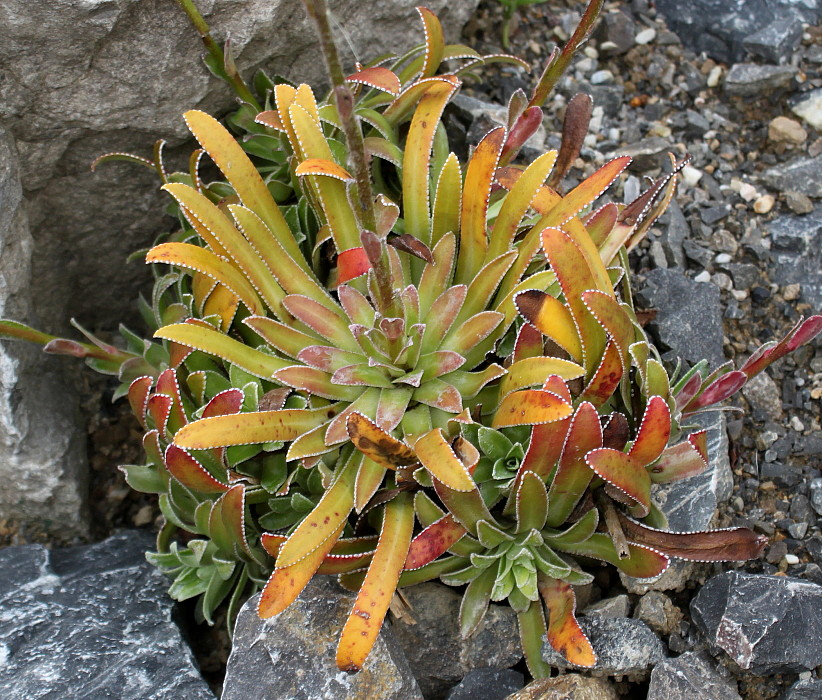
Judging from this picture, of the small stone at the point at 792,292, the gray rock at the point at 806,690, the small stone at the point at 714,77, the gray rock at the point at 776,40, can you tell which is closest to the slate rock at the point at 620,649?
the gray rock at the point at 806,690

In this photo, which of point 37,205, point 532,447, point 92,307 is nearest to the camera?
point 532,447

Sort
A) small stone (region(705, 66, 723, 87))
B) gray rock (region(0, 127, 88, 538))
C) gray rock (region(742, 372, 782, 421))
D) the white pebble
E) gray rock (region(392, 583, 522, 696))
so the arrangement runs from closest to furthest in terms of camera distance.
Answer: gray rock (region(392, 583, 522, 696)), gray rock (region(0, 127, 88, 538)), gray rock (region(742, 372, 782, 421)), the white pebble, small stone (region(705, 66, 723, 87))

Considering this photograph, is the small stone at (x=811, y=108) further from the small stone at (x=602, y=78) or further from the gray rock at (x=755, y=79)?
the small stone at (x=602, y=78)

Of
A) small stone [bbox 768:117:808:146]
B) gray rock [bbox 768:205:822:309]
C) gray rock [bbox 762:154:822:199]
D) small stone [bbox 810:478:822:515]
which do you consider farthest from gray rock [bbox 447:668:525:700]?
small stone [bbox 768:117:808:146]

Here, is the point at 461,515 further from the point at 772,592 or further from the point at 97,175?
the point at 97,175

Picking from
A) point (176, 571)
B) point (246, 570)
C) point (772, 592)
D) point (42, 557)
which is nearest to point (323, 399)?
point (246, 570)

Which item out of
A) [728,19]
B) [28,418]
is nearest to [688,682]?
[28,418]

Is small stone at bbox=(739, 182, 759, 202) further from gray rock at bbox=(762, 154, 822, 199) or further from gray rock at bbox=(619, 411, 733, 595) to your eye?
gray rock at bbox=(619, 411, 733, 595)
